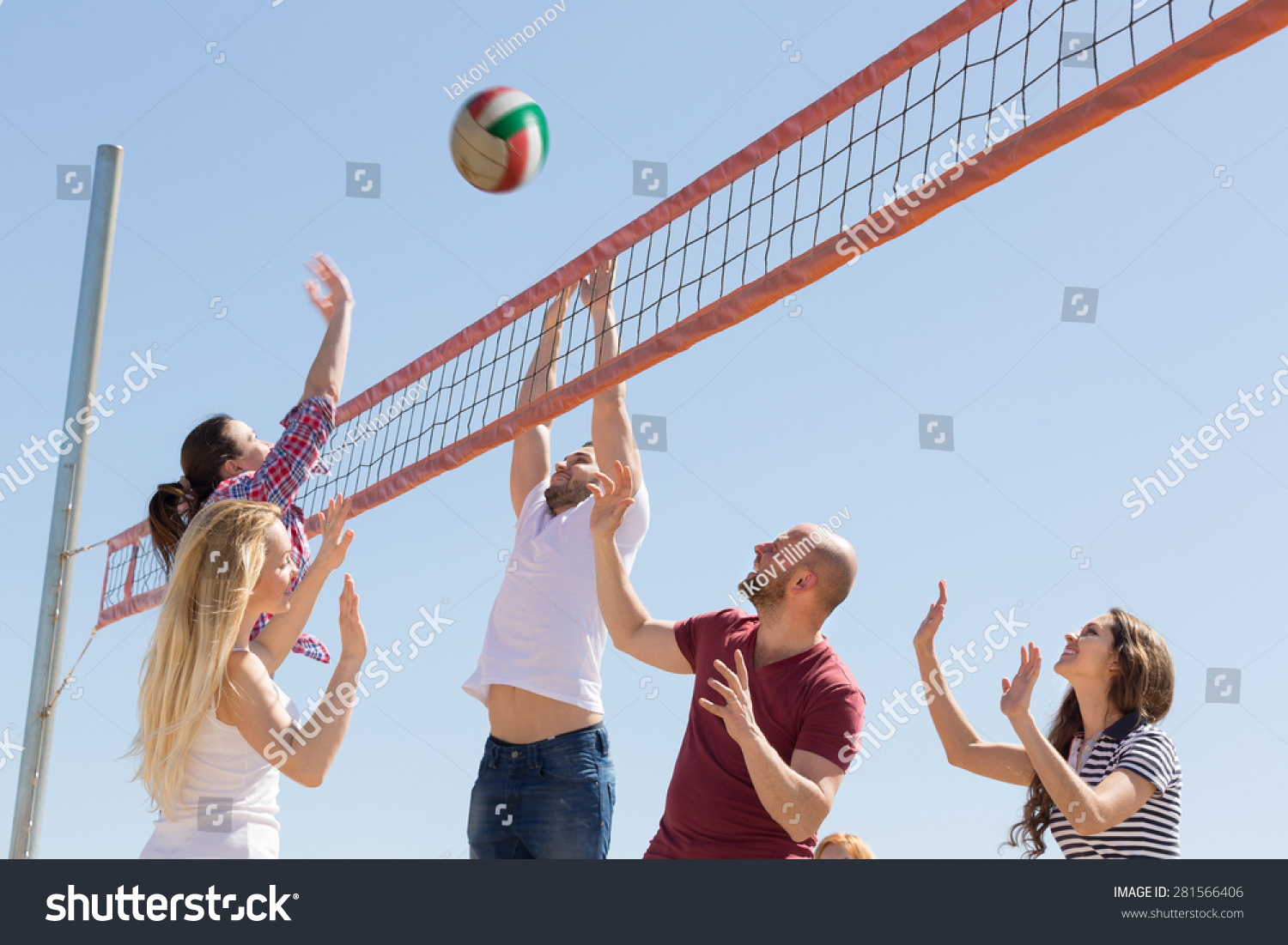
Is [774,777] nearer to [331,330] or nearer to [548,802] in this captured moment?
[548,802]

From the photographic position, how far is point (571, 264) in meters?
4.65

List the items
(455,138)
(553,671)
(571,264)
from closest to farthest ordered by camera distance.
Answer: (553,671) → (571,264) → (455,138)

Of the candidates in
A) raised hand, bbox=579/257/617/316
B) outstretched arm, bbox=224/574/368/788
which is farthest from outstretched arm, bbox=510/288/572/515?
outstretched arm, bbox=224/574/368/788

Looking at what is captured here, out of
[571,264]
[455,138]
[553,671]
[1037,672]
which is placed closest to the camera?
[1037,672]

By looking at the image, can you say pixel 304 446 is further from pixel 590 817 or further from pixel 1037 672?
pixel 1037 672

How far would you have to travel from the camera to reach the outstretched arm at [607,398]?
4.12 metres

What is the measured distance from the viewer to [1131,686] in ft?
11.6

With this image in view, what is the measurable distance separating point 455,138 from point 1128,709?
11.3 feet

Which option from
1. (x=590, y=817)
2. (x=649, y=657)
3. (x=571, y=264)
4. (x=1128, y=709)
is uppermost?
(x=571, y=264)

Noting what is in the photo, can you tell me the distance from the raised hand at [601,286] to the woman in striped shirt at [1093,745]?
168cm

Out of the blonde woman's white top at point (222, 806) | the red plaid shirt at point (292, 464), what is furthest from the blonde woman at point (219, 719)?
the red plaid shirt at point (292, 464)

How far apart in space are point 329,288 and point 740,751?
2291 millimetres

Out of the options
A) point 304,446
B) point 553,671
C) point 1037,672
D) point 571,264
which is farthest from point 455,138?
point 1037,672

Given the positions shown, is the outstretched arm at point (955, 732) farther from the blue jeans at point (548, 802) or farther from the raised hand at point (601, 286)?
the raised hand at point (601, 286)
